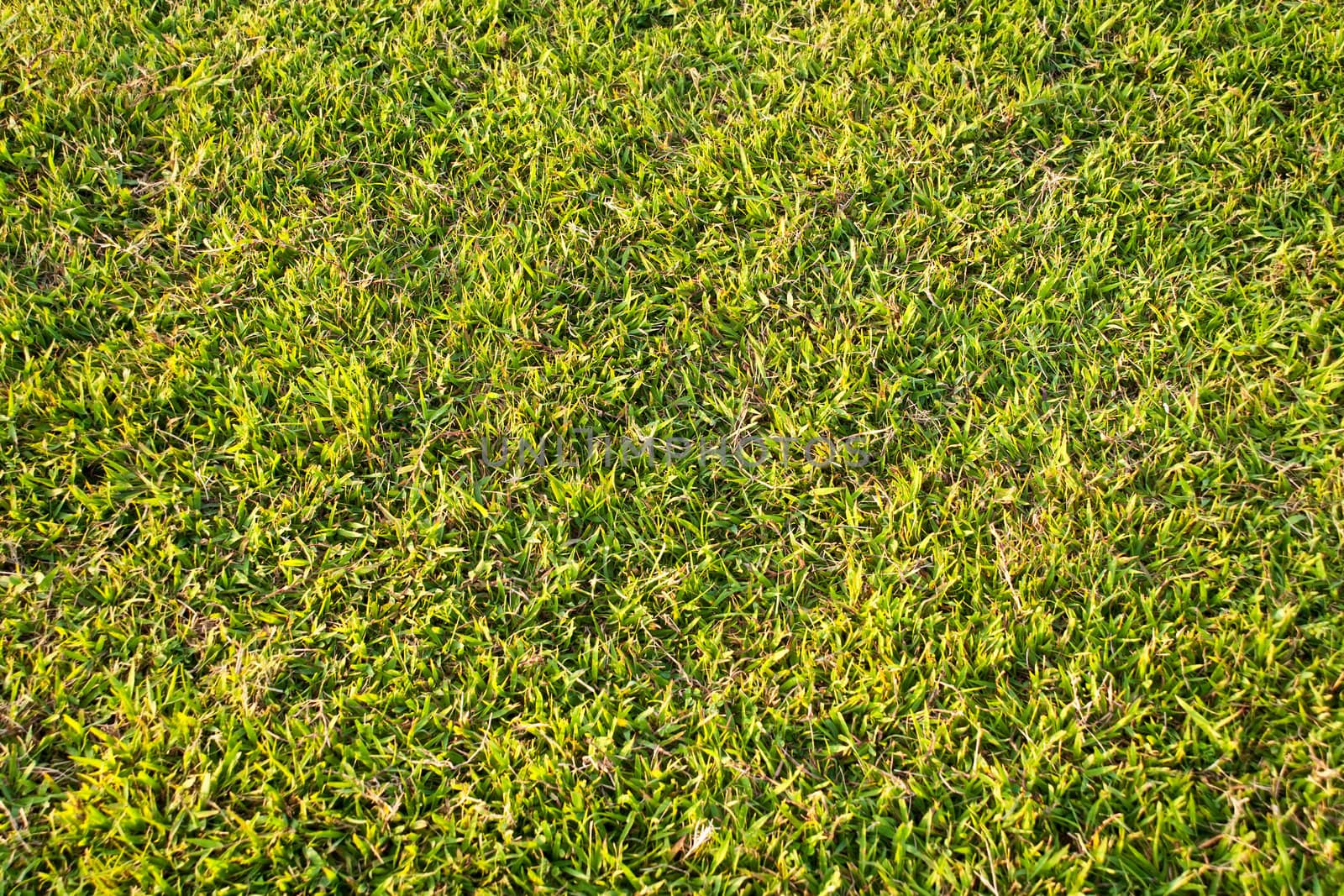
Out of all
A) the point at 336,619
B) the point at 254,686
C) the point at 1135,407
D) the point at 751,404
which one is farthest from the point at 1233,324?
the point at 254,686

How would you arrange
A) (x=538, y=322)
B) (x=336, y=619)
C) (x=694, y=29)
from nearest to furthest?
(x=336, y=619), (x=538, y=322), (x=694, y=29)

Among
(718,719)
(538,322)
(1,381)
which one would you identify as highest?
(1,381)

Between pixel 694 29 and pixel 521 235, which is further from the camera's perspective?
pixel 694 29

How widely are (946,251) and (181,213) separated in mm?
1933

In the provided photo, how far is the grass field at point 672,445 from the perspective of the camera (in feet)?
5.94

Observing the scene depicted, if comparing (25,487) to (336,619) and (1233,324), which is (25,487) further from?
(1233,324)

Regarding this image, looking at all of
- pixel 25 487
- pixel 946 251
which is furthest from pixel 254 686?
pixel 946 251

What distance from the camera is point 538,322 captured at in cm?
241

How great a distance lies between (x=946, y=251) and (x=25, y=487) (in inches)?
85.4

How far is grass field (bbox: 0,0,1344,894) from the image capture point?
1.81m

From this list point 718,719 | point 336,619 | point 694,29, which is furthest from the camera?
point 694,29

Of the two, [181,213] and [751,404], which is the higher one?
[181,213]

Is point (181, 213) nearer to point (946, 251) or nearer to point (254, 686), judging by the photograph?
point (254, 686)

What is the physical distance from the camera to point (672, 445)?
88.4 inches
